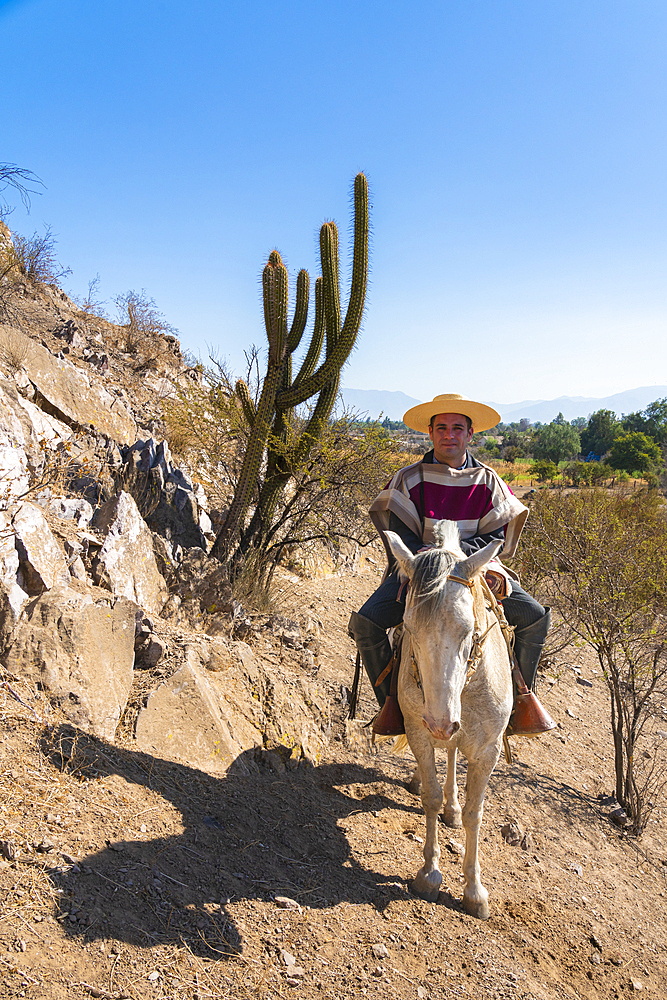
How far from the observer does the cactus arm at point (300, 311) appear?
6820mm

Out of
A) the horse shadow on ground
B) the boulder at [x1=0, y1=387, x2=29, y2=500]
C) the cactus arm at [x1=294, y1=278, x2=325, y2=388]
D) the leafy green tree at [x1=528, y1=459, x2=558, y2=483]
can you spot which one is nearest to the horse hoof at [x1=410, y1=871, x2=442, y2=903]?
the horse shadow on ground

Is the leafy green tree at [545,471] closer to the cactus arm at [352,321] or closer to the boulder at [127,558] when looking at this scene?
the cactus arm at [352,321]

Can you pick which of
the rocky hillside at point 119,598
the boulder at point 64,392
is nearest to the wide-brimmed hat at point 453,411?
the rocky hillside at point 119,598

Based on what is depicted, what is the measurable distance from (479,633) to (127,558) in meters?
3.10

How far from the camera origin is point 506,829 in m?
4.48

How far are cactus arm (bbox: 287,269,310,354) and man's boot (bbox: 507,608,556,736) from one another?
4322 millimetres

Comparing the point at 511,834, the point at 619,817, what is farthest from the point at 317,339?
the point at 619,817

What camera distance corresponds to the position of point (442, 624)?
263cm

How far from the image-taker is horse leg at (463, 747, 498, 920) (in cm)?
339

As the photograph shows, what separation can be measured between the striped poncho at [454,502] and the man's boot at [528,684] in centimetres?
57

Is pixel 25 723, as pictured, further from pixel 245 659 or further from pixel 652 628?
pixel 652 628

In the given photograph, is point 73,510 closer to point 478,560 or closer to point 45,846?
point 45,846

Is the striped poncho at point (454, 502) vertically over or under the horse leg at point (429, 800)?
over

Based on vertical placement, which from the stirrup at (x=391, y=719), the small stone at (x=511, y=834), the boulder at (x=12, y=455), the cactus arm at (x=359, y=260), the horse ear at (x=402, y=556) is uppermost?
the cactus arm at (x=359, y=260)
